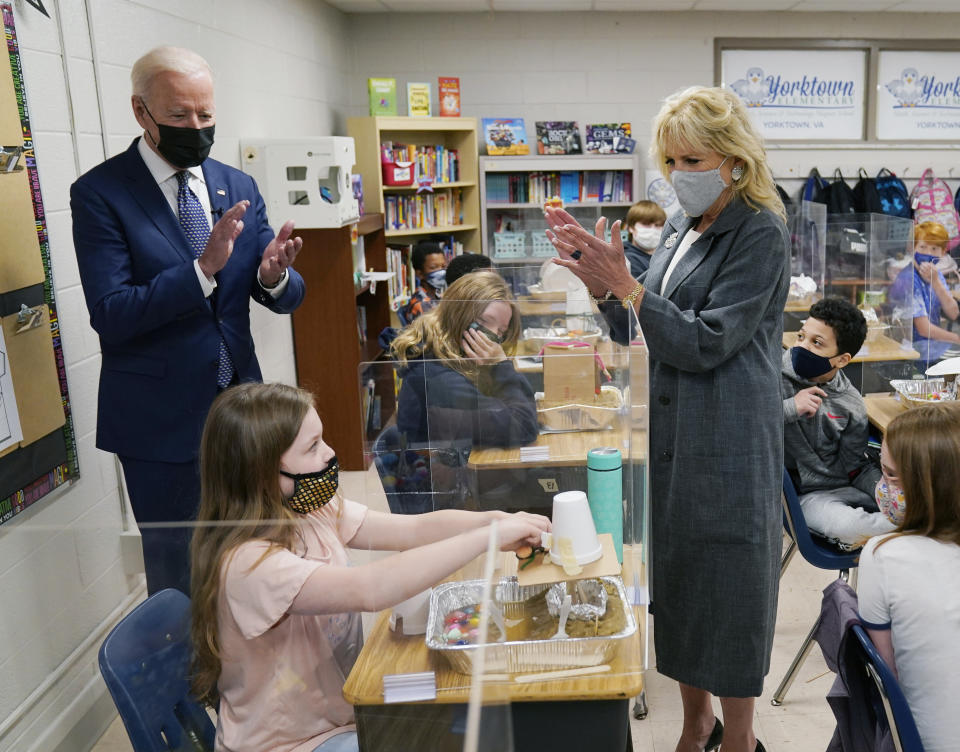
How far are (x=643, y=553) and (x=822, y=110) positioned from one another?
6.86 metres

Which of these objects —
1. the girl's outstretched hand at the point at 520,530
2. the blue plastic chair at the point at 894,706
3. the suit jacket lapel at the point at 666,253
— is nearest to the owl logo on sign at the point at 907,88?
the suit jacket lapel at the point at 666,253

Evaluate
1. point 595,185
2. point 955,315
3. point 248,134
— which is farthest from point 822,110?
point 248,134

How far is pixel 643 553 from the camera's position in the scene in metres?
1.17

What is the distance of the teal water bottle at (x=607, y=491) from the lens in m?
1.06

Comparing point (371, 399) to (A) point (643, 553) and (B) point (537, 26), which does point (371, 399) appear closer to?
(A) point (643, 553)

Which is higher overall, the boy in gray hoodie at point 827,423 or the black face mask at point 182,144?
the black face mask at point 182,144

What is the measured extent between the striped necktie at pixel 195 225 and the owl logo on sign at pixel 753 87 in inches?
238

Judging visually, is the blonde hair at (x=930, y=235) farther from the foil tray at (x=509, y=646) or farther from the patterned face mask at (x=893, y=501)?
the foil tray at (x=509, y=646)

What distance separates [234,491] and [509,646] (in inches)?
17.7

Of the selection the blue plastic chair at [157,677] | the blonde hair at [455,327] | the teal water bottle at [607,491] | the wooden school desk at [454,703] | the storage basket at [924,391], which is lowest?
the storage basket at [924,391]

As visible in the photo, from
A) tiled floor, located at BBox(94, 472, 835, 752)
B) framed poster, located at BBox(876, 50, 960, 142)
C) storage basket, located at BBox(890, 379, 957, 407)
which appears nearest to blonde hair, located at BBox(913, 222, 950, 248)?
storage basket, located at BBox(890, 379, 957, 407)

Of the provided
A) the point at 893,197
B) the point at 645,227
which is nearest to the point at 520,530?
the point at 645,227

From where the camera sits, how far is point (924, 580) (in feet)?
4.90

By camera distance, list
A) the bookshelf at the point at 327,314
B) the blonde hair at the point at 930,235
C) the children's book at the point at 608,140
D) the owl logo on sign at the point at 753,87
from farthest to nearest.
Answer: the owl logo on sign at the point at 753,87 < the children's book at the point at 608,140 < the blonde hair at the point at 930,235 < the bookshelf at the point at 327,314
